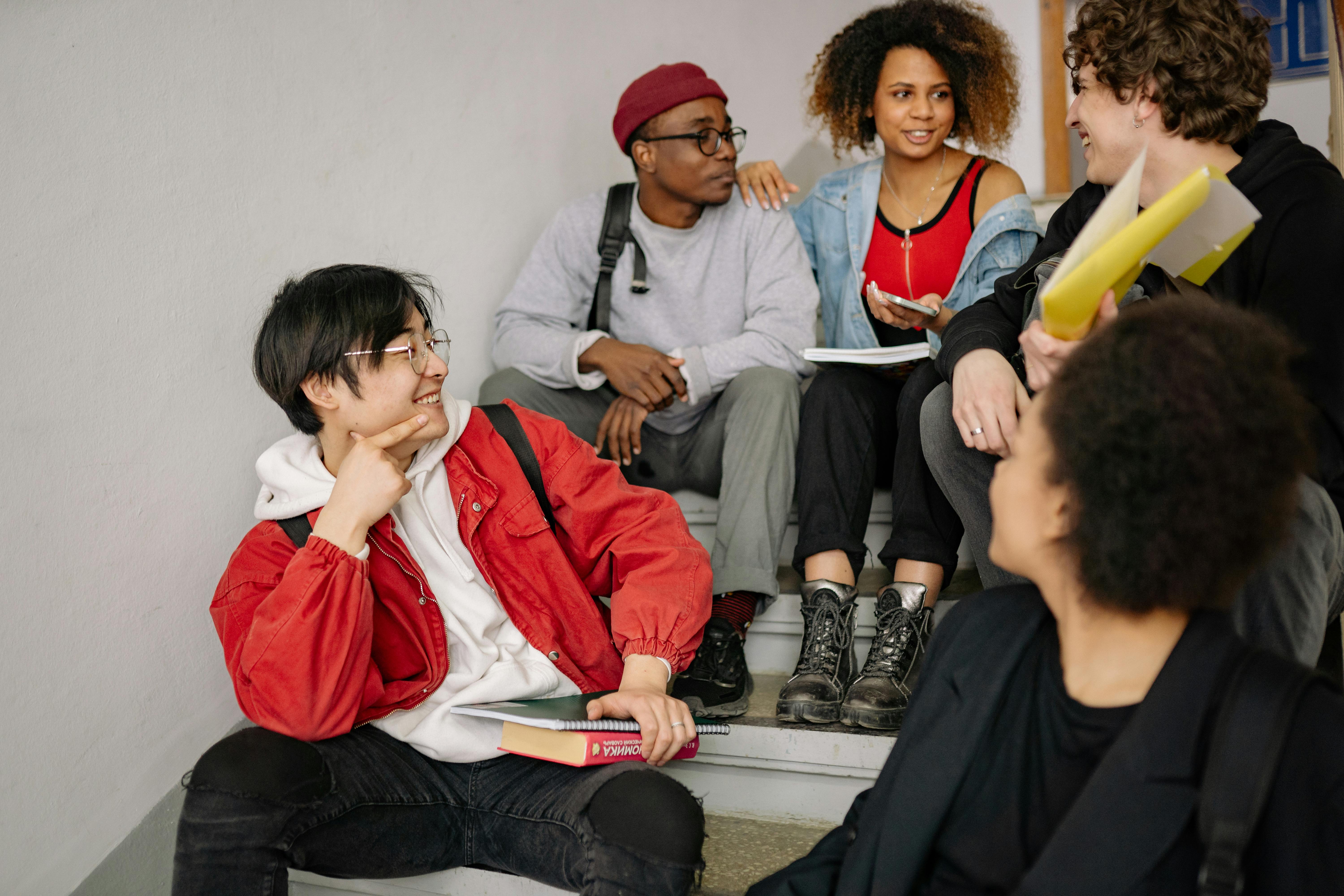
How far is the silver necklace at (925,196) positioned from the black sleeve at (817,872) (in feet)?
5.42

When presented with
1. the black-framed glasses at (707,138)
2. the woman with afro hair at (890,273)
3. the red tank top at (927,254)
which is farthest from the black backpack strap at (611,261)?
the red tank top at (927,254)

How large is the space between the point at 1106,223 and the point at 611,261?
1545 mm

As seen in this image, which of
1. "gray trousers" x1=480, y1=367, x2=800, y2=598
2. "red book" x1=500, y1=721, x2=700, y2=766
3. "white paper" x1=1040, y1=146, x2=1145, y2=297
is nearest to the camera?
"white paper" x1=1040, y1=146, x2=1145, y2=297

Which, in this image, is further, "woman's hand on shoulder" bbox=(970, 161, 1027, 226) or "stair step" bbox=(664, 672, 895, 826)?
"woman's hand on shoulder" bbox=(970, 161, 1027, 226)

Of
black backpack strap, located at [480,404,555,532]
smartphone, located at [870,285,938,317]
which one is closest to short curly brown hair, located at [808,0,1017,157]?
smartphone, located at [870,285,938,317]

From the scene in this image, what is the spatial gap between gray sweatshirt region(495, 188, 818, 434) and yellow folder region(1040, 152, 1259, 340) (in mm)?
1049

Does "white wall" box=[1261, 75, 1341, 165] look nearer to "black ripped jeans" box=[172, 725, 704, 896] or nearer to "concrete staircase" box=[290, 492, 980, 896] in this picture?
"concrete staircase" box=[290, 492, 980, 896]

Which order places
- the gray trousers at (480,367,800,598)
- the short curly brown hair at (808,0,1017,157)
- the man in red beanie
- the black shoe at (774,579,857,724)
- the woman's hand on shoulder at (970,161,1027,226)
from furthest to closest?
the short curly brown hair at (808,0,1017,157)
the woman's hand on shoulder at (970,161,1027,226)
the man in red beanie
the gray trousers at (480,367,800,598)
the black shoe at (774,579,857,724)

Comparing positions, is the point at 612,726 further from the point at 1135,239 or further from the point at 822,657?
the point at 1135,239

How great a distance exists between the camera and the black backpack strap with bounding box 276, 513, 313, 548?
1.31m

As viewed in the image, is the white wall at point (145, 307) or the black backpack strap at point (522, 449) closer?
the white wall at point (145, 307)

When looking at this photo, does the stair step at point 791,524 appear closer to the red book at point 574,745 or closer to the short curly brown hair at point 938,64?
the red book at point 574,745

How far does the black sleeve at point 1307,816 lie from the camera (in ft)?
2.31

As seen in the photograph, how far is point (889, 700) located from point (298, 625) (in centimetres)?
94
